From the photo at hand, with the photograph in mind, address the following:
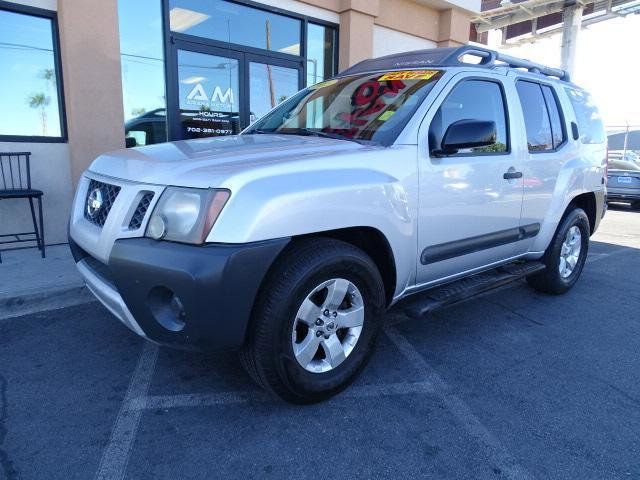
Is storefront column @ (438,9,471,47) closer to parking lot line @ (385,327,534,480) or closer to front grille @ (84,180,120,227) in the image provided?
parking lot line @ (385,327,534,480)

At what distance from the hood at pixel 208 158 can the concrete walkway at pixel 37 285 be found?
164cm

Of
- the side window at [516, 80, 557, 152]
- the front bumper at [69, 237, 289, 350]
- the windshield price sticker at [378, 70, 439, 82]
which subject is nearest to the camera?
the front bumper at [69, 237, 289, 350]

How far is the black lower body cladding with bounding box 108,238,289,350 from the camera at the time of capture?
203cm

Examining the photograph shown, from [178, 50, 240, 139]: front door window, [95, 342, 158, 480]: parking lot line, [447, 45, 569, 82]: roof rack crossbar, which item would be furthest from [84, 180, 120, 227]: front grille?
[178, 50, 240, 139]: front door window

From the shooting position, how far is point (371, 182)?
253 cm

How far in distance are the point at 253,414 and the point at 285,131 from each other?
197 centimetres

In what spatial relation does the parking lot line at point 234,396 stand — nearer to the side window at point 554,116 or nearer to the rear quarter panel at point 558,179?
the rear quarter panel at point 558,179

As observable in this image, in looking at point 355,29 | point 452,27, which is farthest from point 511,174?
point 452,27

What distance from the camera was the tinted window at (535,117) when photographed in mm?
3703

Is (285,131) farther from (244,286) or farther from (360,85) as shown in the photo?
(244,286)

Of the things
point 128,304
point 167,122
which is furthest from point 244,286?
point 167,122

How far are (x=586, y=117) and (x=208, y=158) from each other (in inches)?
153

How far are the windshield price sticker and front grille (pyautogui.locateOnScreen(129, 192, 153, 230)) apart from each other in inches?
74.6

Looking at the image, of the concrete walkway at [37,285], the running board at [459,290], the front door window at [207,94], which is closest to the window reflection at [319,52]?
the front door window at [207,94]
